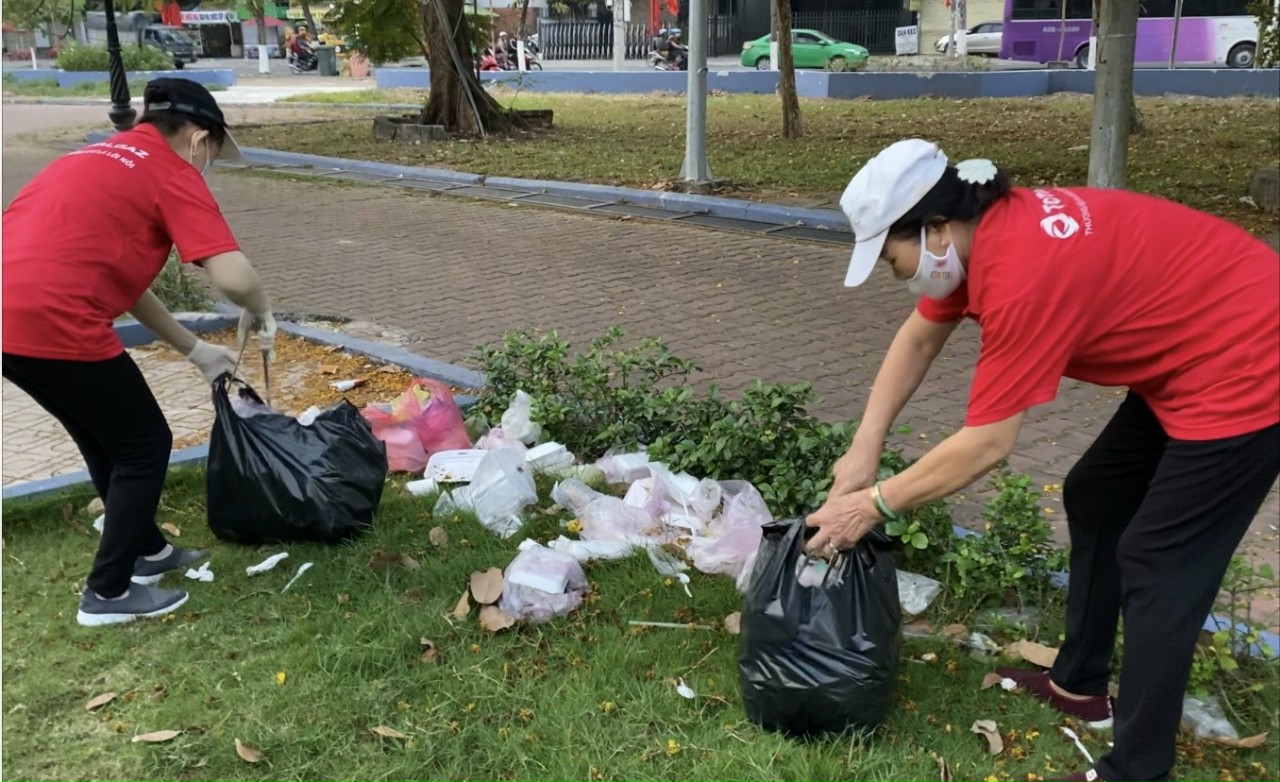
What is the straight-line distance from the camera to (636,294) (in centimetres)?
748

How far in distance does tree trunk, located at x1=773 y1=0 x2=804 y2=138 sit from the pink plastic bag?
1180 cm

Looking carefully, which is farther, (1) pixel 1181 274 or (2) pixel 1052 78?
(2) pixel 1052 78

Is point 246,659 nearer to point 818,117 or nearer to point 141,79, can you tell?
point 818,117

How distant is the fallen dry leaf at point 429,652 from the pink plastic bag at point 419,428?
1384 mm

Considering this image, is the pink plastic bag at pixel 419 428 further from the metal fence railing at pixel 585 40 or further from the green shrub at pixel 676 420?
the metal fence railing at pixel 585 40

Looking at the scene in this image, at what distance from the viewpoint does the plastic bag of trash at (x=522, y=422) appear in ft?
15.0

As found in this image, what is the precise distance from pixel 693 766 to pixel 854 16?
40270mm

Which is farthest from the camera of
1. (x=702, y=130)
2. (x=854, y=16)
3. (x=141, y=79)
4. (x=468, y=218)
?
(x=854, y=16)

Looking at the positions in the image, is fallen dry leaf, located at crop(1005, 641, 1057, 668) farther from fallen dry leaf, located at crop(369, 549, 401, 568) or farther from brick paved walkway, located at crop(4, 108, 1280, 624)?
fallen dry leaf, located at crop(369, 549, 401, 568)

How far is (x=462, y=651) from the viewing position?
126 inches

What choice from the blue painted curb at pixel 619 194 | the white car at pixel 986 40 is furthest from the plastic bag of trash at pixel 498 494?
the white car at pixel 986 40

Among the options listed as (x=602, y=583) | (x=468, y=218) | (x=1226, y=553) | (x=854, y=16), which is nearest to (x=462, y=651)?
(x=602, y=583)

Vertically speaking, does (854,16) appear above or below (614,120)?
above

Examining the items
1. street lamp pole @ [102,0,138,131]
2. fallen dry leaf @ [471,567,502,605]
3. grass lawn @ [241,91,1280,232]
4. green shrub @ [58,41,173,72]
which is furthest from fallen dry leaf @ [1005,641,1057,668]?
green shrub @ [58,41,173,72]
